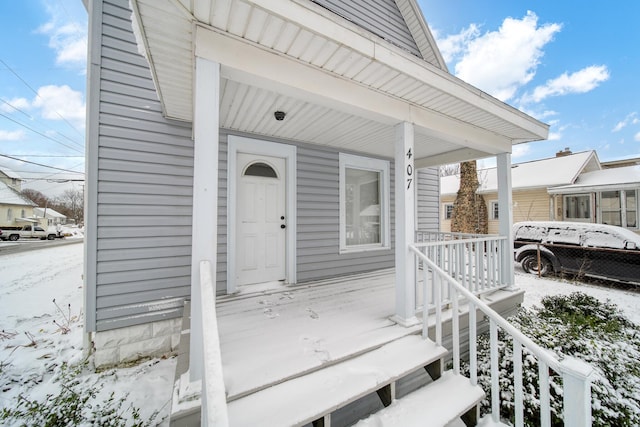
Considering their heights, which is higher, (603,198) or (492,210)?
(603,198)

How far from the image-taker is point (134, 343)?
2.86 meters

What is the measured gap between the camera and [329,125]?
10.9 feet

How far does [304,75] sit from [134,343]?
3.44 metres

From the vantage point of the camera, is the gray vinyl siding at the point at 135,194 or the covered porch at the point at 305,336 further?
the gray vinyl siding at the point at 135,194

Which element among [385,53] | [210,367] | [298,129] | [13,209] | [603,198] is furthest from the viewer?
[13,209]

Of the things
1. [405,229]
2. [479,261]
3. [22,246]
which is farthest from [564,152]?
[22,246]

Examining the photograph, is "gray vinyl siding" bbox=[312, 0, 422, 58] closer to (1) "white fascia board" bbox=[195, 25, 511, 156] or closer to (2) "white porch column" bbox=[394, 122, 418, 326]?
(1) "white fascia board" bbox=[195, 25, 511, 156]

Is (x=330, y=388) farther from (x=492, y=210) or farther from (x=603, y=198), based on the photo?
(x=492, y=210)

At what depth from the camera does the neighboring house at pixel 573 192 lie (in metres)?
8.55

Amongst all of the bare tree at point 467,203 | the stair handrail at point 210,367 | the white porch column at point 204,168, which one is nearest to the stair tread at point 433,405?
the stair handrail at point 210,367

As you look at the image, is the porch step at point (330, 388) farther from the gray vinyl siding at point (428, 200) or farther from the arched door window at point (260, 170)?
the gray vinyl siding at point (428, 200)

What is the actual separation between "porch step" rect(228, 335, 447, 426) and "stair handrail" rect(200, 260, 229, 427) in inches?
16.2

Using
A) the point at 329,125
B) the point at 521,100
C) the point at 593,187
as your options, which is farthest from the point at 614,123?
the point at 329,125

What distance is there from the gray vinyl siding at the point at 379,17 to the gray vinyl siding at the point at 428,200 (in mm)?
2564
